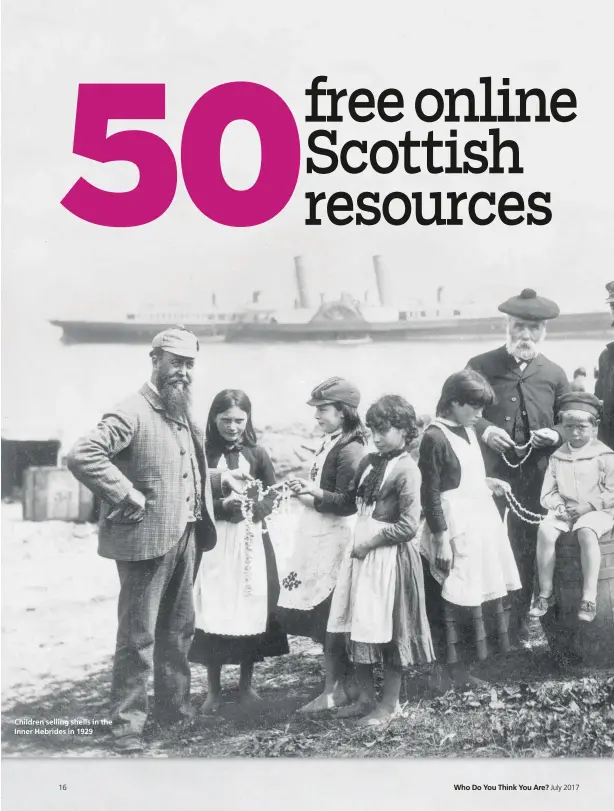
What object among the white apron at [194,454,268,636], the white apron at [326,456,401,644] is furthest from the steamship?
the white apron at [194,454,268,636]

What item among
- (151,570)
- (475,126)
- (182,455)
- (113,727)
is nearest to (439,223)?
(475,126)

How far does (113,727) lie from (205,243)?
247cm

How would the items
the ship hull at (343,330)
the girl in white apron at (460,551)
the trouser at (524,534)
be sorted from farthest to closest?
the ship hull at (343,330) < the trouser at (524,534) < the girl in white apron at (460,551)

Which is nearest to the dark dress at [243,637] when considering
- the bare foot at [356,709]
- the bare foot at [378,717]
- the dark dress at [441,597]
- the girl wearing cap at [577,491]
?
the bare foot at [356,709]

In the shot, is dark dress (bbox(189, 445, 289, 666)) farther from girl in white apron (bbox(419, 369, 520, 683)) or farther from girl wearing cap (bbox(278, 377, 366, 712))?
girl in white apron (bbox(419, 369, 520, 683))

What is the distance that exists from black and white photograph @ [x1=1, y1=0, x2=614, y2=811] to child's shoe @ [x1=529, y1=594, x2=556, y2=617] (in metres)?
0.02

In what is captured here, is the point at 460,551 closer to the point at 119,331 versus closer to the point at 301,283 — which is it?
the point at 301,283

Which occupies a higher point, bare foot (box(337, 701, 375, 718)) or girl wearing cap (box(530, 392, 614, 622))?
girl wearing cap (box(530, 392, 614, 622))

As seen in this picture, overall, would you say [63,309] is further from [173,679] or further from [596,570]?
[596,570]

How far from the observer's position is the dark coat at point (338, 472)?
4773 millimetres

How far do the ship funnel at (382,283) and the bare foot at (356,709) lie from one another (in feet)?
6.57

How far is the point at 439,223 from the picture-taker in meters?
5.04

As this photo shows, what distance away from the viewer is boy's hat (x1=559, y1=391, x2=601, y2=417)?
4.90 meters

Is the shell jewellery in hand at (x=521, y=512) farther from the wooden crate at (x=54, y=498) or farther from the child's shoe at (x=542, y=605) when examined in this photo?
the wooden crate at (x=54, y=498)
